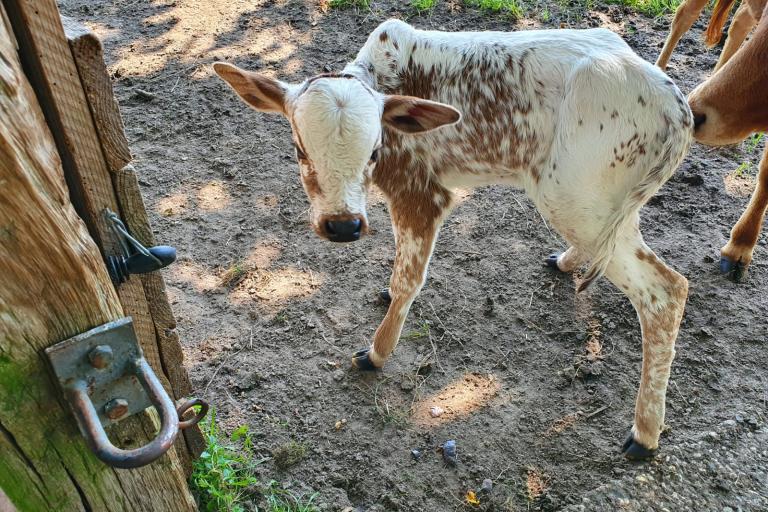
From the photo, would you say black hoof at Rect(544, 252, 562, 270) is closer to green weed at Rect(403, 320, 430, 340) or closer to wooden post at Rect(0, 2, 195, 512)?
green weed at Rect(403, 320, 430, 340)

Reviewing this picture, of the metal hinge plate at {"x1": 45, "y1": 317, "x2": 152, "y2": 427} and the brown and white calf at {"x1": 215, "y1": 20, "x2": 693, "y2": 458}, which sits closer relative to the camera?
the metal hinge plate at {"x1": 45, "y1": 317, "x2": 152, "y2": 427}

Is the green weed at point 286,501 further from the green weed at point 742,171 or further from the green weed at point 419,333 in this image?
the green weed at point 742,171

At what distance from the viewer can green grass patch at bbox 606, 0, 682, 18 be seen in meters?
6.51

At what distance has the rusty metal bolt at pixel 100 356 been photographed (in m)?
1.29

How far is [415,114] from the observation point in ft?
9.19

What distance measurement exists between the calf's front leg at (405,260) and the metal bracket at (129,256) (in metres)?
1.73

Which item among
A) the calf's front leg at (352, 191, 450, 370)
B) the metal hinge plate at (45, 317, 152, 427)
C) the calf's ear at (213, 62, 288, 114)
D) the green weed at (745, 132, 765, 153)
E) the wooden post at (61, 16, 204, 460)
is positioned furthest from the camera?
the green weed at (745, 132, 765, 153)

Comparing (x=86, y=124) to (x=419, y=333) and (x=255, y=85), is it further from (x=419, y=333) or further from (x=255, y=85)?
(x=419, y=333)

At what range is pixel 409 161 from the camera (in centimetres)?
323

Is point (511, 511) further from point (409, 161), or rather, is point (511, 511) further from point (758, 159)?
point (758, 159)

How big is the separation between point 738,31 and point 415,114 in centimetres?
401

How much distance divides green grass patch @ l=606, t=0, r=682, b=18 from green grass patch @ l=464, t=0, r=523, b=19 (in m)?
1.06

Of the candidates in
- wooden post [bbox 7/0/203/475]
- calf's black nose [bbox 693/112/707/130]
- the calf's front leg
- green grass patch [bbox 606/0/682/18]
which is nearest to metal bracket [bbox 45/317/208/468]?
wooden post [bbox 7/0/203/475]

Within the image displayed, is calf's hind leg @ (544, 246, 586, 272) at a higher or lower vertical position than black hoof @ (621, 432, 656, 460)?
higher
